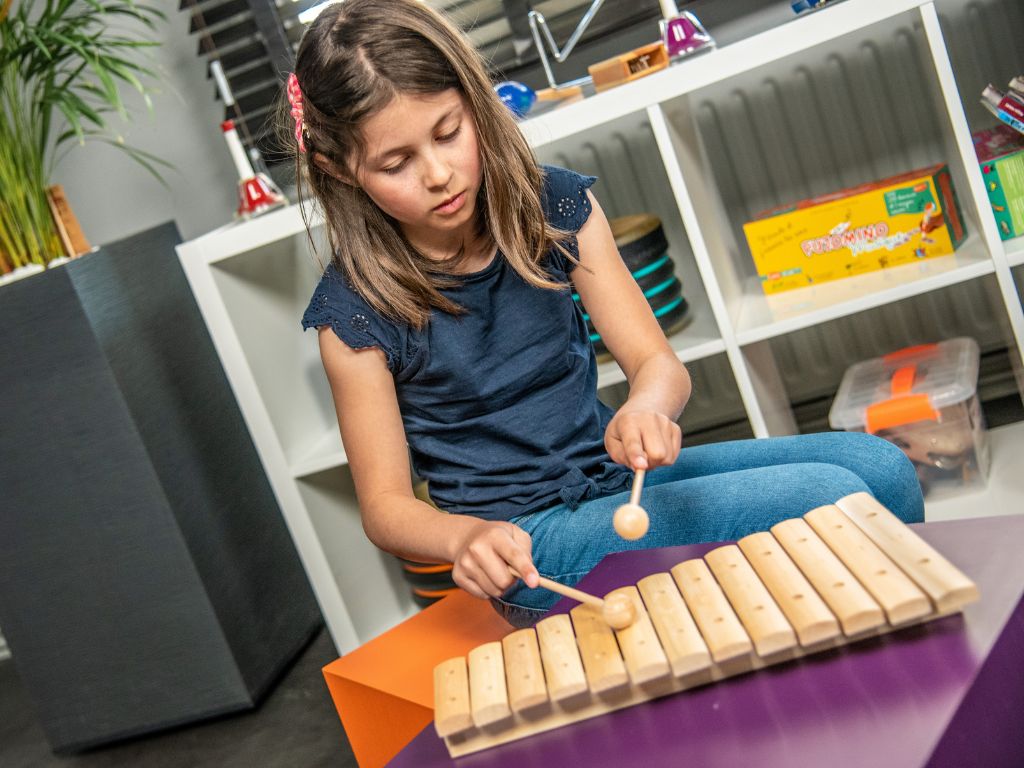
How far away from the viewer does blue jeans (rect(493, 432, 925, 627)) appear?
1.04 m

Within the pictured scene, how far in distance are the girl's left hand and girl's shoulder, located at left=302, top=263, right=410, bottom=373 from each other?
0.31m

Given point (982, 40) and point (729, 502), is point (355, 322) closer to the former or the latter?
point (729, 502)

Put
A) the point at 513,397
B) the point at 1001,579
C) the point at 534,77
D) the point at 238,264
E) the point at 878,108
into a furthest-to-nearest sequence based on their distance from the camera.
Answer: the point at 534,77, the point at 878,108, the point at 238,264, the point at 513,397, the point at 1001,579

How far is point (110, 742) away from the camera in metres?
2.04

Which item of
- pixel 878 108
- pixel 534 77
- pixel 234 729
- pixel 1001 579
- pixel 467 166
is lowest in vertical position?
pixel 234 729

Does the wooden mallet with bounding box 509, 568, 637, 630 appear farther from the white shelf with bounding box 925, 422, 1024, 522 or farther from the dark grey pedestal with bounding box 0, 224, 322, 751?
the dark grey pedestal with bounding box 0, 224, 322, 751

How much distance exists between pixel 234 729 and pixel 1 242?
0.96 meters

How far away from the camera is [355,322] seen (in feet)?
4.01

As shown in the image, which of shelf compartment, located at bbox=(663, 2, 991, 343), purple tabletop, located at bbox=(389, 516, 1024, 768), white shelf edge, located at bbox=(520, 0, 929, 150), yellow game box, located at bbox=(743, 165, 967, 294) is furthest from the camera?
shelf compartment, located at bbox=(663, 2, 991, 343)

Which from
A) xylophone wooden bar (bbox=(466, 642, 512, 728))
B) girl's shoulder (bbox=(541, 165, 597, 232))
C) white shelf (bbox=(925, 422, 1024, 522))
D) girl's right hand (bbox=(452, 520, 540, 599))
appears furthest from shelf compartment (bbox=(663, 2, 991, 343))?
xylophone wooden bar (bbox=(466, 642, 512, 728))

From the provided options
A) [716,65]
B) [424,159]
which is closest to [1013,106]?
[716,65]

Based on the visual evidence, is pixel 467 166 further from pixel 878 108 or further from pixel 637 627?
pixel 878 108

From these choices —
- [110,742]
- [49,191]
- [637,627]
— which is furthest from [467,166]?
[110,742]

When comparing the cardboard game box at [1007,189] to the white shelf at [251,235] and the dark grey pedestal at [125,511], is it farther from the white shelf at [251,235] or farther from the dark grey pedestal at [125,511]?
the dark grey pedestal at [125,511]
